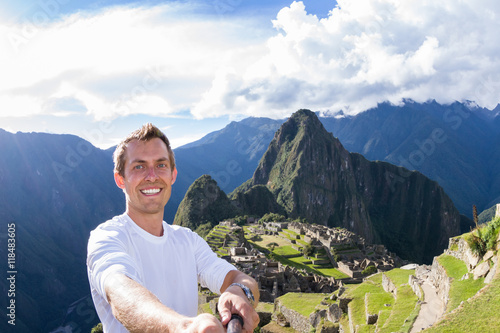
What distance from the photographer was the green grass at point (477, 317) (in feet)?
23.3

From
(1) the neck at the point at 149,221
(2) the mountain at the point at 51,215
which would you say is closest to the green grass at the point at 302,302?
(1) the neck at the point at 149,221

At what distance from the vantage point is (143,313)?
1.78 metres

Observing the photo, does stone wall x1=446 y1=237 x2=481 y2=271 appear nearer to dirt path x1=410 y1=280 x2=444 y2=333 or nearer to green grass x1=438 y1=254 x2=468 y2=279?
green grass x1=438 y1=254 x2=468 y2=279

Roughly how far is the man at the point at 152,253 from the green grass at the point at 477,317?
274 inches

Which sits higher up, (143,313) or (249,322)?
(143,313)

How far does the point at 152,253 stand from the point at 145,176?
626mm

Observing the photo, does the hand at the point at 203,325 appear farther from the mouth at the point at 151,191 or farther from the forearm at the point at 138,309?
the mouth at the point at 151,191

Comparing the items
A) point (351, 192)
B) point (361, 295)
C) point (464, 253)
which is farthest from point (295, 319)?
point (351, 192)

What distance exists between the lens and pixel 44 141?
142 metres

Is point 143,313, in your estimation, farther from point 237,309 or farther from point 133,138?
point 133,138

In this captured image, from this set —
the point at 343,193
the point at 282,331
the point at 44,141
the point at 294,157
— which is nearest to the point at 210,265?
the point at 282,331

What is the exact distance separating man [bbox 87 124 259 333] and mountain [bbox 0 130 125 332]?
73233 millimetres

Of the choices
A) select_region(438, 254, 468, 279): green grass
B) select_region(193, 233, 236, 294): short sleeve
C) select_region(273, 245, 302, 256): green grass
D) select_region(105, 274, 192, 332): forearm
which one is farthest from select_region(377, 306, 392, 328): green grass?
select_region(273, 245, 302, 256): green grass

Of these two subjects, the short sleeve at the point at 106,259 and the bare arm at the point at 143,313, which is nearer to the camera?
the bare arm at the point at 143,313
